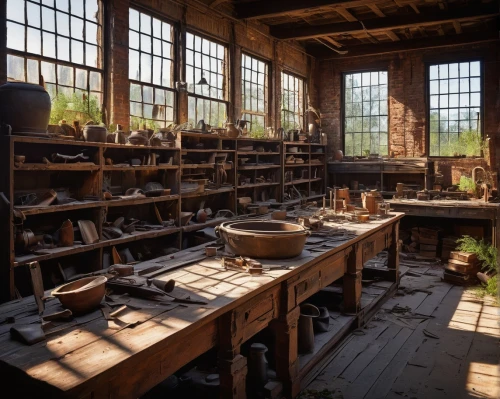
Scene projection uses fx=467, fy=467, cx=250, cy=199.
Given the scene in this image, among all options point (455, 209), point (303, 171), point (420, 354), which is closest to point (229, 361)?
point (420, 354)

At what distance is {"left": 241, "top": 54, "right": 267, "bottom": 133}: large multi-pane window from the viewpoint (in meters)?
10.2

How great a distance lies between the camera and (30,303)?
2.83 metres

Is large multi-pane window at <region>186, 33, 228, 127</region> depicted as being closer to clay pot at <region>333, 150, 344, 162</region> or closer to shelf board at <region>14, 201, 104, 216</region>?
shelf board at <region>14, 201, 104, 216</region>

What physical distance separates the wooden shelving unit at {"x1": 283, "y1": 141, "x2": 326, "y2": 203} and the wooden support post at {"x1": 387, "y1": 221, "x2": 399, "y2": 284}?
3.23m

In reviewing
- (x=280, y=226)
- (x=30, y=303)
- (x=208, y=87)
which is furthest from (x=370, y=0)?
(x=30, y=303)

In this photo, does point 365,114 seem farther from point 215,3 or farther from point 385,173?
point 215,3

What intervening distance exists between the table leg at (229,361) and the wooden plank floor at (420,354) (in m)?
1.14

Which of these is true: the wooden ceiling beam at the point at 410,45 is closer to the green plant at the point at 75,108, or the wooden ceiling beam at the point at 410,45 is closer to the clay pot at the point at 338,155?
the clay pot at the point at 338,155

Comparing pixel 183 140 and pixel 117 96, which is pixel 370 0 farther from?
pixel 117 96

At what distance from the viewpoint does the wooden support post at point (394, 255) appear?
21.7 feet

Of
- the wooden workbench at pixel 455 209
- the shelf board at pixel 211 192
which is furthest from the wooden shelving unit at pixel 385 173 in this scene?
the shelf board at pixel 211 192

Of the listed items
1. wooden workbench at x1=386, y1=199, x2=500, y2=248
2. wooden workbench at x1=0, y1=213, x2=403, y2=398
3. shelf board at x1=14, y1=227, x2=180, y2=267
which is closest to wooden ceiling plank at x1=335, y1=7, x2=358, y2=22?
wooden workbench at x1=386, y1=199, x2=500, y2=248

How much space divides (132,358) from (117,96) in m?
5.50

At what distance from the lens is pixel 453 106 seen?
1192 centimetres
